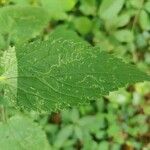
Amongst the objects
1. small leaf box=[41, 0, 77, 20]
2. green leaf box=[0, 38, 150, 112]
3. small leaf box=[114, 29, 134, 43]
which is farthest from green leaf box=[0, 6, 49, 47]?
small leaf box=[114, 29, 134, 43]

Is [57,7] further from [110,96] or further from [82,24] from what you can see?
[110,96]

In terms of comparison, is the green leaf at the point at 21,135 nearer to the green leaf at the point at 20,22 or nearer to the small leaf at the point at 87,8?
the green leaf at the point at 20,22

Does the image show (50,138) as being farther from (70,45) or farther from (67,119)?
(70,45)

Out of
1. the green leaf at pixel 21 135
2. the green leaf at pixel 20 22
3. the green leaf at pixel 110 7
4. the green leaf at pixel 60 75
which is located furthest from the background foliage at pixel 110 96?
the green leaf at pixel 60 75

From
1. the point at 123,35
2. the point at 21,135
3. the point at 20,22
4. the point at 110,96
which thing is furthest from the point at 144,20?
the point at 21,135

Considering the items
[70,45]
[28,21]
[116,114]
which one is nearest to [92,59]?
[70,45]

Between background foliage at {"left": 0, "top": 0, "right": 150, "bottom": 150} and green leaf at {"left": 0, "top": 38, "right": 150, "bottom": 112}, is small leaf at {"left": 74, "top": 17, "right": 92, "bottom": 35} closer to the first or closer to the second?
background foliage at {"left": 0, "top": 0, "right": 150, "bottom": 150}
